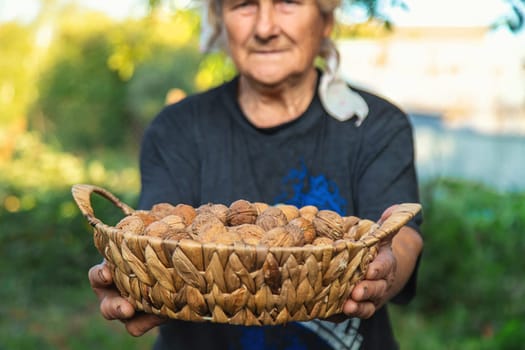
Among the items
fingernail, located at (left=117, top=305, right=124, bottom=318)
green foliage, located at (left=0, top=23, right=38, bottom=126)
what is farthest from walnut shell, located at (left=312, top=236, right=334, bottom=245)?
green foliage, located at (left=0, top=23, right=38, bottom=126)

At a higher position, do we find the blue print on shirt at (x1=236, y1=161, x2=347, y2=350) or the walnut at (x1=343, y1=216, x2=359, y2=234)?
the walnut at (x1=343, y1=216, x2=359, y2=234)

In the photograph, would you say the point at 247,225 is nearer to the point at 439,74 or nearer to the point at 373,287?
the point at 373,287

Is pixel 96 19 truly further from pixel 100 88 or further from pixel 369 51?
pixel 369 51

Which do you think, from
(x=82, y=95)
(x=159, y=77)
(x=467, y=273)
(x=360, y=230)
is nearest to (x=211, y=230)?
(x=360, y=230)

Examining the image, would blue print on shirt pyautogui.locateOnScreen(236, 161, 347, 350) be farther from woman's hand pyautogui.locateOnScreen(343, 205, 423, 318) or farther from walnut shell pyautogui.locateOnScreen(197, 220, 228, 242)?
walnut shell pyautogui.locateOnScreen(197, 220, 228, 242)

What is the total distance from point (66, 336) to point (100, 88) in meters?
14.2

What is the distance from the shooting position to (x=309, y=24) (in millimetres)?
2102

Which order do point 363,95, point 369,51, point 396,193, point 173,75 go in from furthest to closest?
point 173,75, point 369,51, point 363,95, point 396,193

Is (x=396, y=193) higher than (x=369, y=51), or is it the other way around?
(x=396, y=193)

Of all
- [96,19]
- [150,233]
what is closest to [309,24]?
[150,233]

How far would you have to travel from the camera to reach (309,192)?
6.97 feet

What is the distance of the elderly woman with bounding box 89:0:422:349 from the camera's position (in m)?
2.07

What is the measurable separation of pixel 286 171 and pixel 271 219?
53cm

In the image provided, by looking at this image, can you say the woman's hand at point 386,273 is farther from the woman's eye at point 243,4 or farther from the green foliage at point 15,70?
the green foliage at point 15,70
